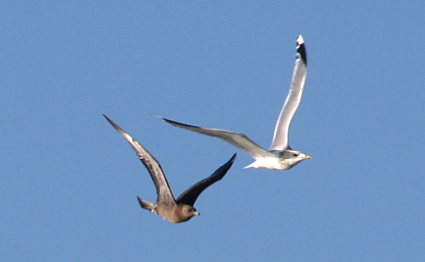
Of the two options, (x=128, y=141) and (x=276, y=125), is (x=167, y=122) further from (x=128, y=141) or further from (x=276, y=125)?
(x=276, y=125)

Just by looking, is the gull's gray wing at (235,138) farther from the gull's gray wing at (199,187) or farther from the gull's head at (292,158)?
the gull's gray wing at (199,187)

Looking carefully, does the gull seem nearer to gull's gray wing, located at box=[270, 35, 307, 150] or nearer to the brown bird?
gull's gray wing, located at box=[270, 35, 307, 150]

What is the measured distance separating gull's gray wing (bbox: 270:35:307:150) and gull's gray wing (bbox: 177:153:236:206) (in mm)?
1646

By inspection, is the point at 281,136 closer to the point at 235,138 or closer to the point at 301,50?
the point at 301,50

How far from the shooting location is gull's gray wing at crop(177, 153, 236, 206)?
24578 millimetres

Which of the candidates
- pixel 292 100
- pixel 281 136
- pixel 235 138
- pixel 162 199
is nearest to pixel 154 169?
pixel 162 199

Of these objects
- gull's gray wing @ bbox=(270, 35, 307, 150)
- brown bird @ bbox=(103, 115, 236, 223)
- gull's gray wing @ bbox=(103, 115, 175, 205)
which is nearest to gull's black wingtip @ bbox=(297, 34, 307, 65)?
gull's gray wing @ bbox=(270, 35, 307, 150)

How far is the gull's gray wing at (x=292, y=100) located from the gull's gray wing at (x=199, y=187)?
1.65 metres

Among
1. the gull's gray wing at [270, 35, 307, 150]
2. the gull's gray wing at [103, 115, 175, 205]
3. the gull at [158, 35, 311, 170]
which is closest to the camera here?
the gull at [158, 35, 311, 170]

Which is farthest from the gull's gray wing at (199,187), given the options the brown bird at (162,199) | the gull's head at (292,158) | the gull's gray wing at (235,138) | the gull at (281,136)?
the gull's head at (292,158)

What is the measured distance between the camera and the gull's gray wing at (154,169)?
2350 centimetres

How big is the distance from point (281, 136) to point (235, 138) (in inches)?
174

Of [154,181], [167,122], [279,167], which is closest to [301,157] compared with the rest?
[279,167]

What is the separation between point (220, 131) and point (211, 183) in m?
3.57
